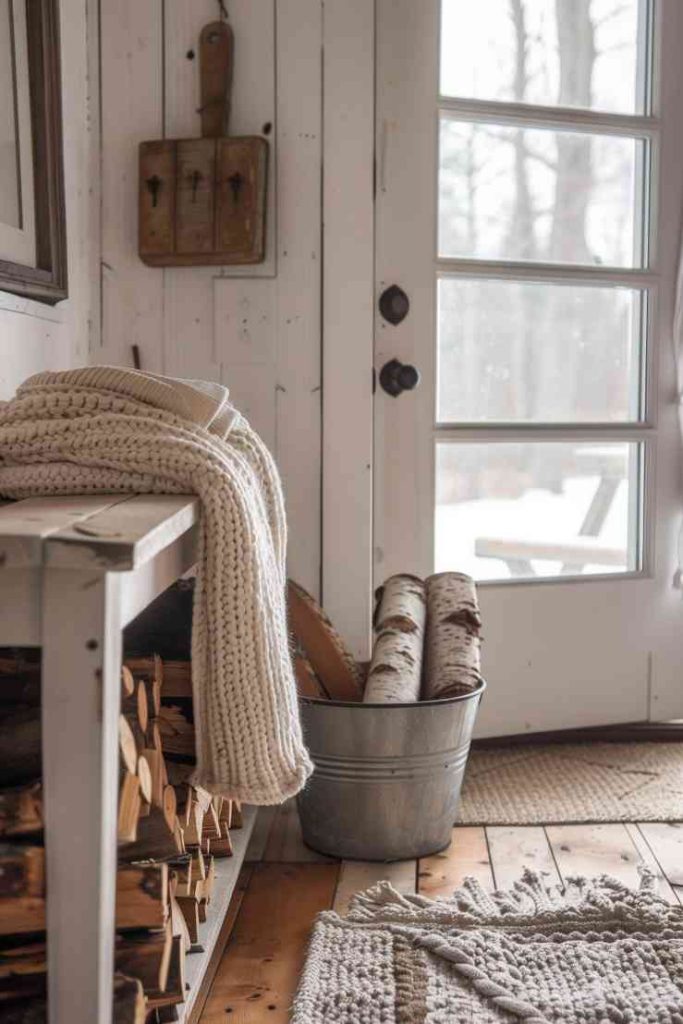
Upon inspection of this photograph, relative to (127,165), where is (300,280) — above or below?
below

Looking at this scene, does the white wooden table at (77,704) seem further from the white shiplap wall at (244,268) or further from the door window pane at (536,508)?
the door window pane at (536,508)

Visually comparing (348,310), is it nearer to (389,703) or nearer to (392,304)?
(392,304)

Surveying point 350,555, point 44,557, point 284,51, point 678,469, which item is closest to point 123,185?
point 284,51

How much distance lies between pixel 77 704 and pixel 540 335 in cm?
195

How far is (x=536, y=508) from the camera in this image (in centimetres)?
282

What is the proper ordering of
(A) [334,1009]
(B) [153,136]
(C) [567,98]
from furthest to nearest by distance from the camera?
(C) [567,98] < (B) [153,136] < (A) [334,1009]

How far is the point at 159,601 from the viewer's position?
6.33 feet

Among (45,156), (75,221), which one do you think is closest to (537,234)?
(75,221)

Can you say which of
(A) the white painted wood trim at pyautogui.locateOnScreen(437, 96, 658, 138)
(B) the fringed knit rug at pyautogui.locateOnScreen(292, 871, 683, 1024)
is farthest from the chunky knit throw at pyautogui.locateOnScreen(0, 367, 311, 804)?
(A) the white painted wood trim at pyautogui.locateOnScreen(437, 96, 658, 138)

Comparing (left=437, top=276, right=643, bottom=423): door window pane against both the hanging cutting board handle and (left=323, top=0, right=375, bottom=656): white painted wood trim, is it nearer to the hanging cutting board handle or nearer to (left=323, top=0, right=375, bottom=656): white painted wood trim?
(left=323, top=0, right=375, bottom=656): white painted wood trim

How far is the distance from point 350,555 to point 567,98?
115cm

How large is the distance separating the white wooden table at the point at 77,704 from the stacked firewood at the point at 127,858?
56 millimetres

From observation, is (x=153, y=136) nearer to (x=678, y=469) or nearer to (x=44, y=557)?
(x=678, y=469)

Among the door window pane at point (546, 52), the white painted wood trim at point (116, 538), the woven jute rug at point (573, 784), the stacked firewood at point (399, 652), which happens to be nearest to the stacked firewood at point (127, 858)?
the white painted wood trim at point (116, 538)
